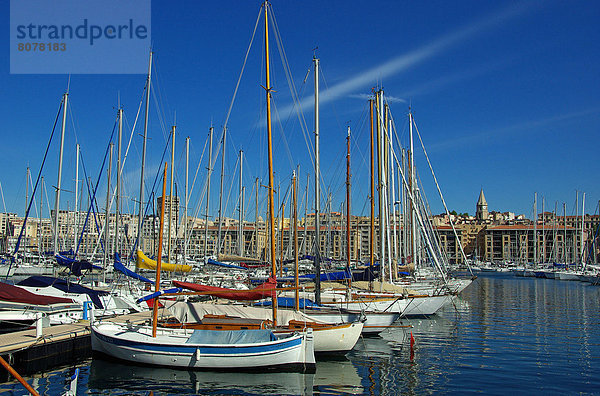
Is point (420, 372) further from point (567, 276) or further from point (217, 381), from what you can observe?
point (567, 276)

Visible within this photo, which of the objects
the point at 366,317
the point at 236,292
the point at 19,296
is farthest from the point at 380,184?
the point at 19,296

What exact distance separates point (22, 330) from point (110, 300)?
590 cm

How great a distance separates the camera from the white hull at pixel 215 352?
57.4 feet

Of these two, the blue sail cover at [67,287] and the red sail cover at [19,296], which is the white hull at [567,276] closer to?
the blue sail cover at [67,287]

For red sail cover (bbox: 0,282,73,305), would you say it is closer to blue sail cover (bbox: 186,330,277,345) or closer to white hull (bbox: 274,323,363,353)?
blue sail cover (bbox: 186,330,277,345)

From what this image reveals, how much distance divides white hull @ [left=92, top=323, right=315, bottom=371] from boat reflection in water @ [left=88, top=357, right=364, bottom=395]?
30cm

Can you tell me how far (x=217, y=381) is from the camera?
16.9 meters

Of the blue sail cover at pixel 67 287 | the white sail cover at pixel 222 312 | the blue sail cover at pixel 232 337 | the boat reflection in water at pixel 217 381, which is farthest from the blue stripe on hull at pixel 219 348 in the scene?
the blue sail cover at pixel 67 287

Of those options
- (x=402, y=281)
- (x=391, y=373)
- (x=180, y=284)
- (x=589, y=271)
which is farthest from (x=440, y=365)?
(x=589, y=271)

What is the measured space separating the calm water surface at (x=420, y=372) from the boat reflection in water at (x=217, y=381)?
0.03m

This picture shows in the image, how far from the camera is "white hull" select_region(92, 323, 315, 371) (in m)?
17.5

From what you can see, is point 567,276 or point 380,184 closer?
point 380,184

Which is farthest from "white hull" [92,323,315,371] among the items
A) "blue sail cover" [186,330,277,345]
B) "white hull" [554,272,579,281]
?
"white hull" [554,272,579,281]

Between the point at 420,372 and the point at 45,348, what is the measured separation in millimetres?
13790
